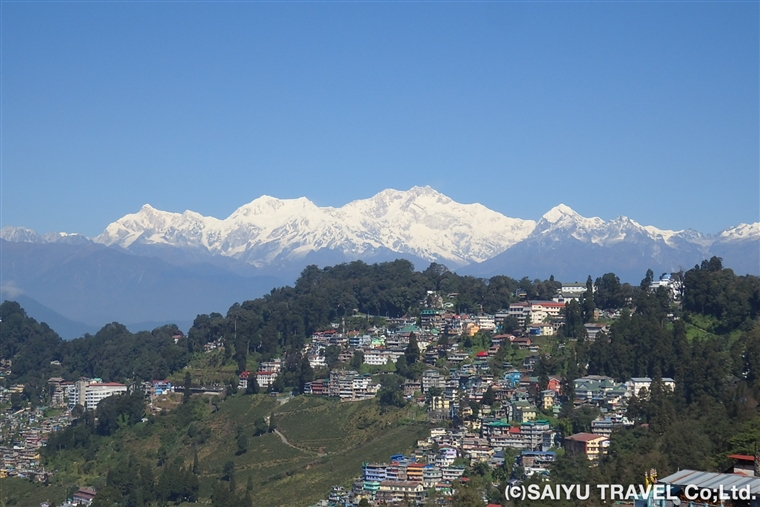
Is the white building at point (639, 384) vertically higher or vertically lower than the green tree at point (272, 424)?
higher

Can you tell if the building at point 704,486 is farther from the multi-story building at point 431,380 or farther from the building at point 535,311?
the building at point 535,311

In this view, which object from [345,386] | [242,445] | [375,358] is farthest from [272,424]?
[375,358]

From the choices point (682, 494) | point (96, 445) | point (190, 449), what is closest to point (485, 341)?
point (190, 449)

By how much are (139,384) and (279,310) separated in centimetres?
908

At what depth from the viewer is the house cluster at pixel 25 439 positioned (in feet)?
168

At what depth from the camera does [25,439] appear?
55.6m

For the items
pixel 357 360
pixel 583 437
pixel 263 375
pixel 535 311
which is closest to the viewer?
pixel 583 437

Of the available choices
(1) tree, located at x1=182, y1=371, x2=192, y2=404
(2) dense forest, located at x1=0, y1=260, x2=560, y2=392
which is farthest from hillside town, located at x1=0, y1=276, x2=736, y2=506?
(1) tree, located at x1=182, y1=371, x2=192, y2=404

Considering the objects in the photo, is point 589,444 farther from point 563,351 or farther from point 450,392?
point 563,351

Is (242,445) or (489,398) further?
(242,445)

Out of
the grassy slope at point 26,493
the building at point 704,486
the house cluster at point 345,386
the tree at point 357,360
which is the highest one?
the tree at point 357,360

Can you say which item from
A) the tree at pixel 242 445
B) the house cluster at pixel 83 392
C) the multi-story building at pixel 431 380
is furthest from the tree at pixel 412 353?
the house cluster at pixel 83 392

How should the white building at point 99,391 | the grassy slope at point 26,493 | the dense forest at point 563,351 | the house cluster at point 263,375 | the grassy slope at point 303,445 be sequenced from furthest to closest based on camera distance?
the white building at point 99,391 → the house cluster at point 263,375 → the grassy slope at point 26,493 → the grassy slope at point 303,445 → the dense forest at point 563,351

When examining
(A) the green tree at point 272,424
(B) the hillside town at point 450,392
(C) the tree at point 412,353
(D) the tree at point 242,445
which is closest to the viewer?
(B) the hillside town at point 450,392
